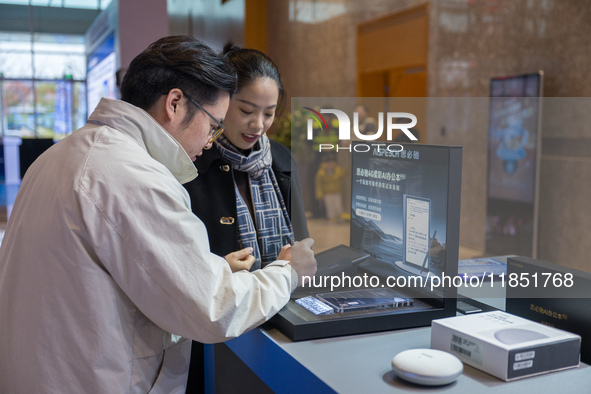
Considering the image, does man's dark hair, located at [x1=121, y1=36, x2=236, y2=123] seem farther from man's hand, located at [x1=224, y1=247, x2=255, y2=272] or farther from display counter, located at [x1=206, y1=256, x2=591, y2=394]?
display counter, located at [x1=206, y1=256, x2=591, y2=394]

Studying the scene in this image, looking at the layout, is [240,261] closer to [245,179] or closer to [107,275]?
[107,275]

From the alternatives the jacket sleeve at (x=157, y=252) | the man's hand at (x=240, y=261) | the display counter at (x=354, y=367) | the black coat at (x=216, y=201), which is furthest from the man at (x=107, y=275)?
the black coat at (x=216, y=201)

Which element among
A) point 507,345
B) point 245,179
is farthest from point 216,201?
point 507,345

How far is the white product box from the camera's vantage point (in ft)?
3.54

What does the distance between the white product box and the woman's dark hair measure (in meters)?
1.12

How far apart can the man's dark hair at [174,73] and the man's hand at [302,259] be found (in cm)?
41

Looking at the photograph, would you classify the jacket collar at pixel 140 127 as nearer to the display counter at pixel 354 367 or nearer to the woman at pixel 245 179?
the display counter at pixel 354 367

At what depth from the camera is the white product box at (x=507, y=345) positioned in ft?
3.54

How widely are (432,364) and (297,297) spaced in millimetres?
495

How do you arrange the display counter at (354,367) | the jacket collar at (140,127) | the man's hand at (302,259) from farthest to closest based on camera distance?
the man's hand at (302,259)
the jacket collar at (140,127)
the display counter at (354,367)

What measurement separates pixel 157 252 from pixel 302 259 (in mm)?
450

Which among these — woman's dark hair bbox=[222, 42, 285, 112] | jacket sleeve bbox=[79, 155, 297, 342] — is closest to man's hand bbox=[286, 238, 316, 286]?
jacket sleeve bbox=[79, 155, 297, 342]

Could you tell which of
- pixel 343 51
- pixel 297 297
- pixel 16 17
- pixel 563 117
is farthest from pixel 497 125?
pixel 16 17

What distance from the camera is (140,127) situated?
125 cm
